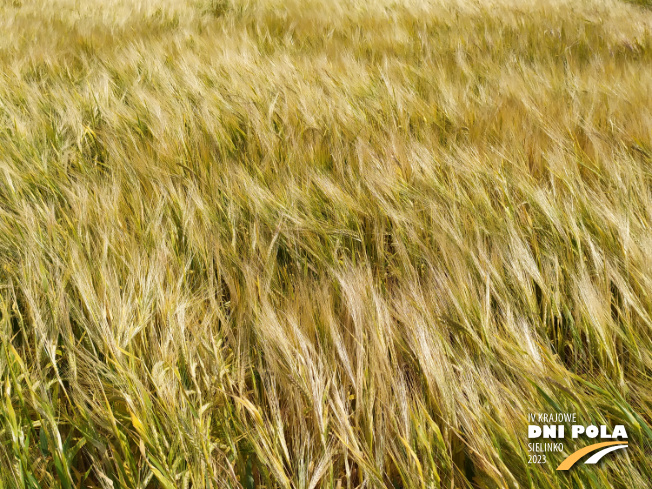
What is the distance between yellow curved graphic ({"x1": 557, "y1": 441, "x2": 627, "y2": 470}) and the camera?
0.47m

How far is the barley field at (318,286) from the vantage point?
51cm

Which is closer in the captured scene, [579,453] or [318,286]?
[579,453]

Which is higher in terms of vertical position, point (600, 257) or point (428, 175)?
point (428, 175)

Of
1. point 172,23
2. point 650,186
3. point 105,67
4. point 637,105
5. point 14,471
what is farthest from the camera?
point 172,23

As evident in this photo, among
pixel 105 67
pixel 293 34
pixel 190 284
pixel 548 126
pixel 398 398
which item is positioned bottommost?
pixel 398 398

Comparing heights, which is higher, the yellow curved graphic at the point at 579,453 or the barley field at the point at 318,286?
the barley field at the point at 318,286

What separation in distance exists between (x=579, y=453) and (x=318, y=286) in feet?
1.37

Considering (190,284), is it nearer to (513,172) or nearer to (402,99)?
(513,172)

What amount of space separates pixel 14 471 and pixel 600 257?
915mm

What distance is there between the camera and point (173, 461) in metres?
0.50

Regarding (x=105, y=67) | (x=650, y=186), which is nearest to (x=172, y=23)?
(x=105, y=67)

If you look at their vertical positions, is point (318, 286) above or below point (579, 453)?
above

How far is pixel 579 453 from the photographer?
479 millimetres

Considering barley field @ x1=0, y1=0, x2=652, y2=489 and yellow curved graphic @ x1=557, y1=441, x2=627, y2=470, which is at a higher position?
barley field @ x1=0, y1=0, x2=652, y2=489
